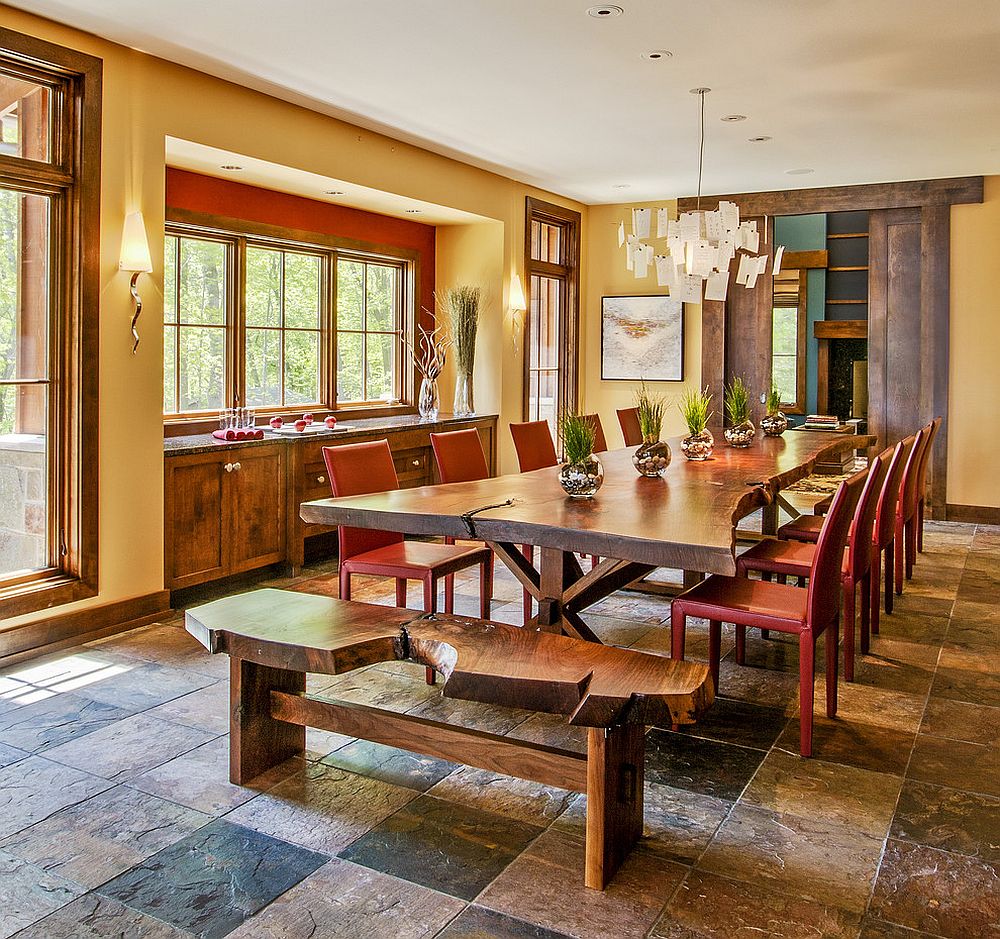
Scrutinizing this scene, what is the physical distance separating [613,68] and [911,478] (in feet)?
9.17

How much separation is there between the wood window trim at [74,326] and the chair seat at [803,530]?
3.30 metres

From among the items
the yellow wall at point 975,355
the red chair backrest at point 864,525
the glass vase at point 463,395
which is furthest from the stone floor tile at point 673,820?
the yellow wall at point 975,355

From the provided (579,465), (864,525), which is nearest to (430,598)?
(579,465)

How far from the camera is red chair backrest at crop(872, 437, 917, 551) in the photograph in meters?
4.57

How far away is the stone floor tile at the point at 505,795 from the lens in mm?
2752

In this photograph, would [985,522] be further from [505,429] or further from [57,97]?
[57,97]

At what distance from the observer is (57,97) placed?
425cm

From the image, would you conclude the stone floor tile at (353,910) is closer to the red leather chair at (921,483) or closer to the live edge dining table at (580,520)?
the live edge dining table at (580,520)

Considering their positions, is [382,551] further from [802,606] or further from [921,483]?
[921,483]

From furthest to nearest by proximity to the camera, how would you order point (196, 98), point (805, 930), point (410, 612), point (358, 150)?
point (358, 150) → point (196, 98) → point (410, 612) → point (805, 930)

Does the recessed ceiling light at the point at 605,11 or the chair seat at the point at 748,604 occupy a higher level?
the recessed ceiling light at the point at 605,11

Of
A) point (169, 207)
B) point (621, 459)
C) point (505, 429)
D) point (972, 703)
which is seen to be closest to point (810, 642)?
point (972, 703)

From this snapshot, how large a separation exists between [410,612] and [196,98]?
3177 millimetres

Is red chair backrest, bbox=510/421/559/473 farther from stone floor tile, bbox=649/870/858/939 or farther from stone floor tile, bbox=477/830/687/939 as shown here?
stone floor tile, bbox=649/870/858/939
